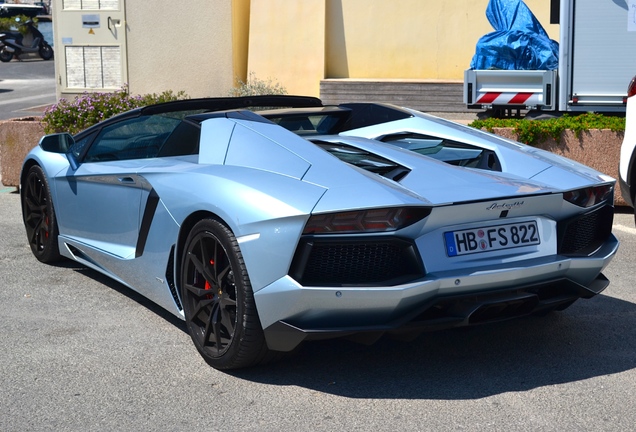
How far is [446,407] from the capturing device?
3766mm

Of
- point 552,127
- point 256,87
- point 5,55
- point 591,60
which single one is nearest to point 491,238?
point 552,127

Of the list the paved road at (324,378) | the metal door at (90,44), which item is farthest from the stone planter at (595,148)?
the metal door at (90,44)

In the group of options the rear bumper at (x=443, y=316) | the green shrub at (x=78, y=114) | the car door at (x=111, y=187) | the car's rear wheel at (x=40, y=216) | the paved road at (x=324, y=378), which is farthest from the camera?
the green shrub at (x=78, y=114)

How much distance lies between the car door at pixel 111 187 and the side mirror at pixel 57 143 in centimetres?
7

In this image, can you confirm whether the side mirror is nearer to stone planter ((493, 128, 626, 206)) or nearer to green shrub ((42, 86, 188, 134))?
green shrub ((42, 86, 188, 134))

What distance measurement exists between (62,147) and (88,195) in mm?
574

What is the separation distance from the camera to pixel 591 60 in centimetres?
966

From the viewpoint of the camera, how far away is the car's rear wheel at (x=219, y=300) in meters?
3.93

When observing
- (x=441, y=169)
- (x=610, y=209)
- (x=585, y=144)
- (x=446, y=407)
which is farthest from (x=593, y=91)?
(x=446, y=407)

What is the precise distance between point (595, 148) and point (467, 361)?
443 cm

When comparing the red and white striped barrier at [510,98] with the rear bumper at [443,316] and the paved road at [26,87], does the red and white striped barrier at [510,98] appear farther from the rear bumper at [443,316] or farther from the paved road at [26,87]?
the paved road at [26,87]

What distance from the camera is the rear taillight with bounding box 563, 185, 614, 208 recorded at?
13.8 ft

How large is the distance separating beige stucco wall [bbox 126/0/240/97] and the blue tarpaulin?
16.4 ft


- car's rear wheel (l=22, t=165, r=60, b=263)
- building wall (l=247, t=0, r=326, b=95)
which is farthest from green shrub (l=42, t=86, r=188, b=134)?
building wall (l=247, t=0, r=326, b=95)
